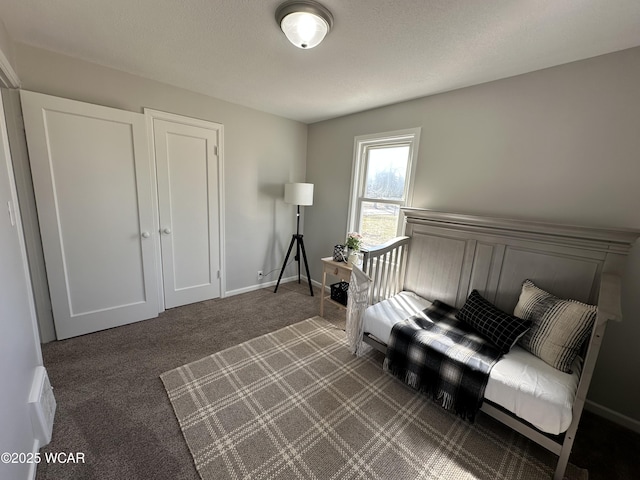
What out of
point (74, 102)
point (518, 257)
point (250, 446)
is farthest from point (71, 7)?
point (518, 257)

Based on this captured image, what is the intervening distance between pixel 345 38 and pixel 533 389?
7.39ft

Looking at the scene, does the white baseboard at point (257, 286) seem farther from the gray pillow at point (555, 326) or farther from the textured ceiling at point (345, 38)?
the gray pillow at point (555, 326)

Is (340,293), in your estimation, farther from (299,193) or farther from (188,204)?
(188,204)

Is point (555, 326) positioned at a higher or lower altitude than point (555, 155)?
lower

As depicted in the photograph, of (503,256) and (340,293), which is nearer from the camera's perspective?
(503,256)

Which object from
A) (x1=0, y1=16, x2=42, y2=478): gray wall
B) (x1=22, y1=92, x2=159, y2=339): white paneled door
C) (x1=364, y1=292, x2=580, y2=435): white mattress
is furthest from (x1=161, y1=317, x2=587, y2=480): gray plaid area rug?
(x1=22, y1=92, x2=159, y2=339): white paneled door

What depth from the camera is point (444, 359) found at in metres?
1.60

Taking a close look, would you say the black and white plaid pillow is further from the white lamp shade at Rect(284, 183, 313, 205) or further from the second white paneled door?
the second white paneled door

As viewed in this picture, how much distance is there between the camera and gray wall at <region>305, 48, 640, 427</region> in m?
1.58

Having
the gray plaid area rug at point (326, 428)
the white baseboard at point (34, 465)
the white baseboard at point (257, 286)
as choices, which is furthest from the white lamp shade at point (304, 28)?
the white baseboard at point (257, 286)

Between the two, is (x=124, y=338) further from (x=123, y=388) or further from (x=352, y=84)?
(x=352, y=84)

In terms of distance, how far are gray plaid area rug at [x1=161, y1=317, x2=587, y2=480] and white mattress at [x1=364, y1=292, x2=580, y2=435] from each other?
0.31 m

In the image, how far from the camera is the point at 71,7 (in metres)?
1.45

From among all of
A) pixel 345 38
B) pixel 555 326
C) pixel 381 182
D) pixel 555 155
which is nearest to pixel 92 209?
pixel 345 38
